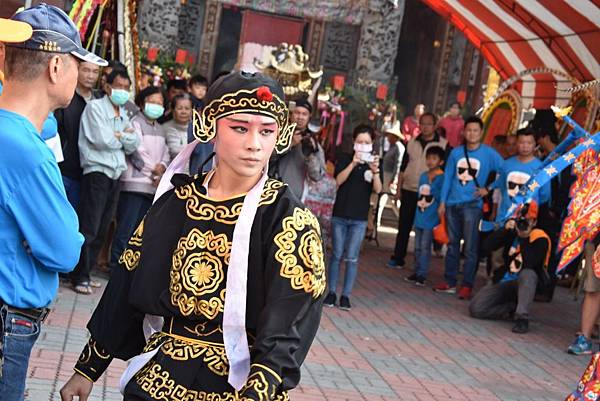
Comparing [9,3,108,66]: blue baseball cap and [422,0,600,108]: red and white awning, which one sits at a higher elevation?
[422,0,600,108]: red and white awning

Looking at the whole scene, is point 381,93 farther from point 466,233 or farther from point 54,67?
point 54,67

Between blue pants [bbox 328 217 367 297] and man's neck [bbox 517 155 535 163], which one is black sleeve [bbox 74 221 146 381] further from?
man's neck [bbox 517 155 535 163]

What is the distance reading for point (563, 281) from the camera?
49.0ft

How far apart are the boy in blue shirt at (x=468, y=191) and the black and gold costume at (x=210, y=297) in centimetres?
871

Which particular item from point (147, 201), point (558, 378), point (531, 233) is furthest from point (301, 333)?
point (531, 233)

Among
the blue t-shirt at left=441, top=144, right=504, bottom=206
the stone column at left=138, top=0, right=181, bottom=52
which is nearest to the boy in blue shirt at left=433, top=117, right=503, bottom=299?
the blue t-shirt at left=441, top=144, right=504, bottom=206

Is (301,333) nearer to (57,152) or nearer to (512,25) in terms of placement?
(57,152)

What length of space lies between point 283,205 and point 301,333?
1.33 feet

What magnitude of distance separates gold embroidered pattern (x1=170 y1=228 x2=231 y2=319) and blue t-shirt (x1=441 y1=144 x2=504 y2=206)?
887 cm

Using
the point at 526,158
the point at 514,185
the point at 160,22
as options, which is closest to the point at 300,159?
the point at 514,185

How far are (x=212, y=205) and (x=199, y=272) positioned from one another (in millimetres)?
233

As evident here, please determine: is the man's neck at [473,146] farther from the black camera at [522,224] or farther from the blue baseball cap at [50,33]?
the blue baseball cap at [50,33]

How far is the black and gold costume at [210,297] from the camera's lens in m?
3.36

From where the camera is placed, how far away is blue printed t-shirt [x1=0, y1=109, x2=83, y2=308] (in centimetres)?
337
